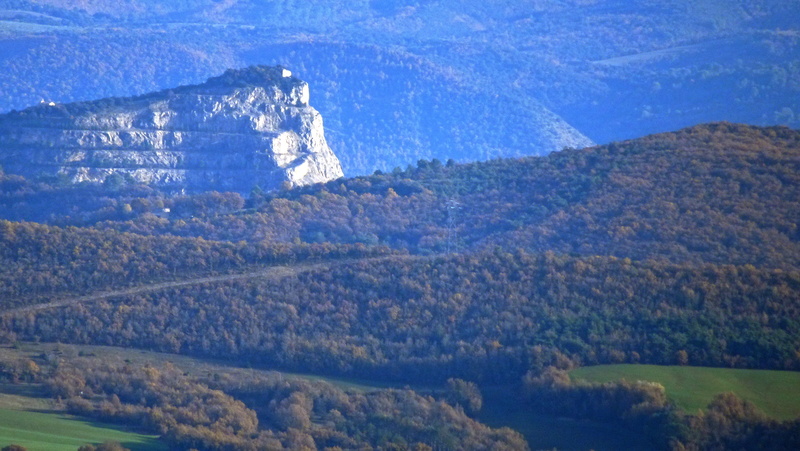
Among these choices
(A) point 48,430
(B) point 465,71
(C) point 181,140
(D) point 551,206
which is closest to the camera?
(A) point 48,430

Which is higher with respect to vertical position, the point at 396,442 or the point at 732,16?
the point at 732,16

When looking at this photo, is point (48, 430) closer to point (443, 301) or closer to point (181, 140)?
point (443, 301)

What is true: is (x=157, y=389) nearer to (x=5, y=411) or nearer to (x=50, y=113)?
(x=5, y=411)

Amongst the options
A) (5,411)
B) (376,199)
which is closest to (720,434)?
(5,411)

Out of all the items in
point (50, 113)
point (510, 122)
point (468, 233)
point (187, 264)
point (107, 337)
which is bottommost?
point (107, 337)

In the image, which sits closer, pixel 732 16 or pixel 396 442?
pixel 396 442

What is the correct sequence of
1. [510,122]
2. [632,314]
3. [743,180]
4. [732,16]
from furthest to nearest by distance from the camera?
[732,16], [510,122], [743,180], [632,314]

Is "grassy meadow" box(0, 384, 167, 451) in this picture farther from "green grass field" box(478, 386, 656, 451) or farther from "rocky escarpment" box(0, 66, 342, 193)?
"rocky escarpment" box(0, 66, 342, 193)

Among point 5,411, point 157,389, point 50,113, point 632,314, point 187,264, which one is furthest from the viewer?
point 50,113

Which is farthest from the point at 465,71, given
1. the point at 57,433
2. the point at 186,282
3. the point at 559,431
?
the point at 57,433
